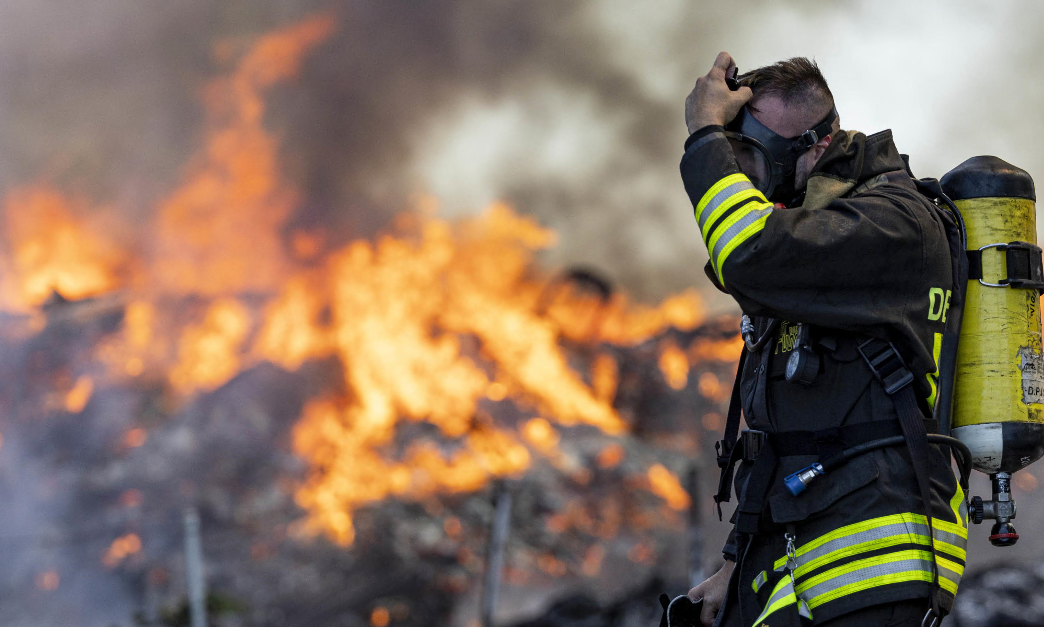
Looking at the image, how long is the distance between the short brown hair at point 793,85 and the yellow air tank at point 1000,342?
18.3 inches

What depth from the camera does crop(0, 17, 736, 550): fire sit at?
1616 centimetres

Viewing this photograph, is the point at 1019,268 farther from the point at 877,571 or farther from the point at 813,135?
the point at 877,571

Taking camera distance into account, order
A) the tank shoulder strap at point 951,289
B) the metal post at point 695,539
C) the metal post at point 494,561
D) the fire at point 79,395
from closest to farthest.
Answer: the tank shoulder strap at point 951,289
the metal post at point 695,539
the metal post at point 494,561
the fire at point 79,395

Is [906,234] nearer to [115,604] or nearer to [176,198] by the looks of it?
[115,604]

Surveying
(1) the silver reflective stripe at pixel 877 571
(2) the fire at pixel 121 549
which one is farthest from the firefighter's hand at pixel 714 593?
(2) the fire at pixel 121 549

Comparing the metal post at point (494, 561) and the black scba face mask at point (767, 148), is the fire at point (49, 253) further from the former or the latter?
the black scba face mask at point (767, 148)

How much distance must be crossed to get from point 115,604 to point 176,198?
8.85 metres

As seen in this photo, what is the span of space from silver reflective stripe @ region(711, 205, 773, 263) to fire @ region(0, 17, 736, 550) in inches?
520

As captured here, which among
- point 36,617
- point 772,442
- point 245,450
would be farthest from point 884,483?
point 245,450

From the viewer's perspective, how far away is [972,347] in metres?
2.21

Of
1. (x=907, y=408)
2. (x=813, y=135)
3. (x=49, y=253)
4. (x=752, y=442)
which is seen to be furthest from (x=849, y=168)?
(x=49, y=253)

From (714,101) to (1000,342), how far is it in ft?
3.05

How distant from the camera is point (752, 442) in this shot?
2.25 metres

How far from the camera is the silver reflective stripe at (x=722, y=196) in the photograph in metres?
2.05
